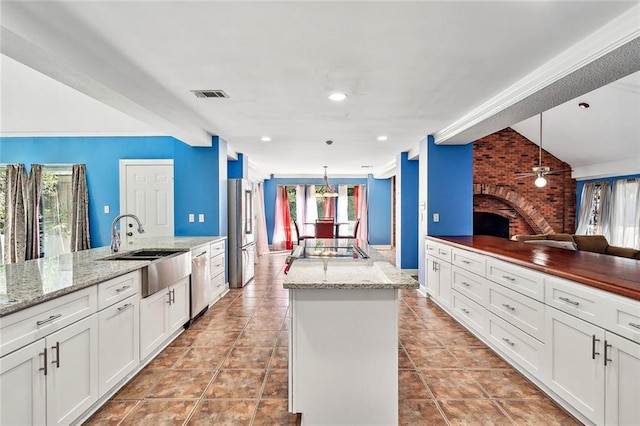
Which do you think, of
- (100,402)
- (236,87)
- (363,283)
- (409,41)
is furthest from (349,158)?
(100,402)

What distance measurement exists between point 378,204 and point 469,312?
21.8 ft

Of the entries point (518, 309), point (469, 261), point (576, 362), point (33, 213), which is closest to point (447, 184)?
point (469, 261)

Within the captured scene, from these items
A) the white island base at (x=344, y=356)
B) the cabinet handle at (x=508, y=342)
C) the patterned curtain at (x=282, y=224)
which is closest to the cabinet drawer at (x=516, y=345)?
the cabinet handle at (x=508, y=342)

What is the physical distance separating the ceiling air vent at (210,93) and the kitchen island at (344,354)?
1.93 m

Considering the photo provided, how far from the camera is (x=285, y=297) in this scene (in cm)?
449

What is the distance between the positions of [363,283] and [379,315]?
0.72ft

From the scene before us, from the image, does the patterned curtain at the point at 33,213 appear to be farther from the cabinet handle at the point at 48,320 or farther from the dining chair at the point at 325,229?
the dining chair at the point at 325,229

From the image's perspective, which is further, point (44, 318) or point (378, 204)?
point (378, 204)

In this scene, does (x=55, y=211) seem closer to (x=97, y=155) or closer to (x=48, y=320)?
(x=97, y=155)

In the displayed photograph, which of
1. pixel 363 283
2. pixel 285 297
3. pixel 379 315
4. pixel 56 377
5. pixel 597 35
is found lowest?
pixel 285 297

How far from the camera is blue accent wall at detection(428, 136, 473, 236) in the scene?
4.47 metres

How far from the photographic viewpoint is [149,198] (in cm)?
479

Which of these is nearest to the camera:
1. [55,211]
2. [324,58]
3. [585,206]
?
[324,58]

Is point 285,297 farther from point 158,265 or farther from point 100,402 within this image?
point 100,402
